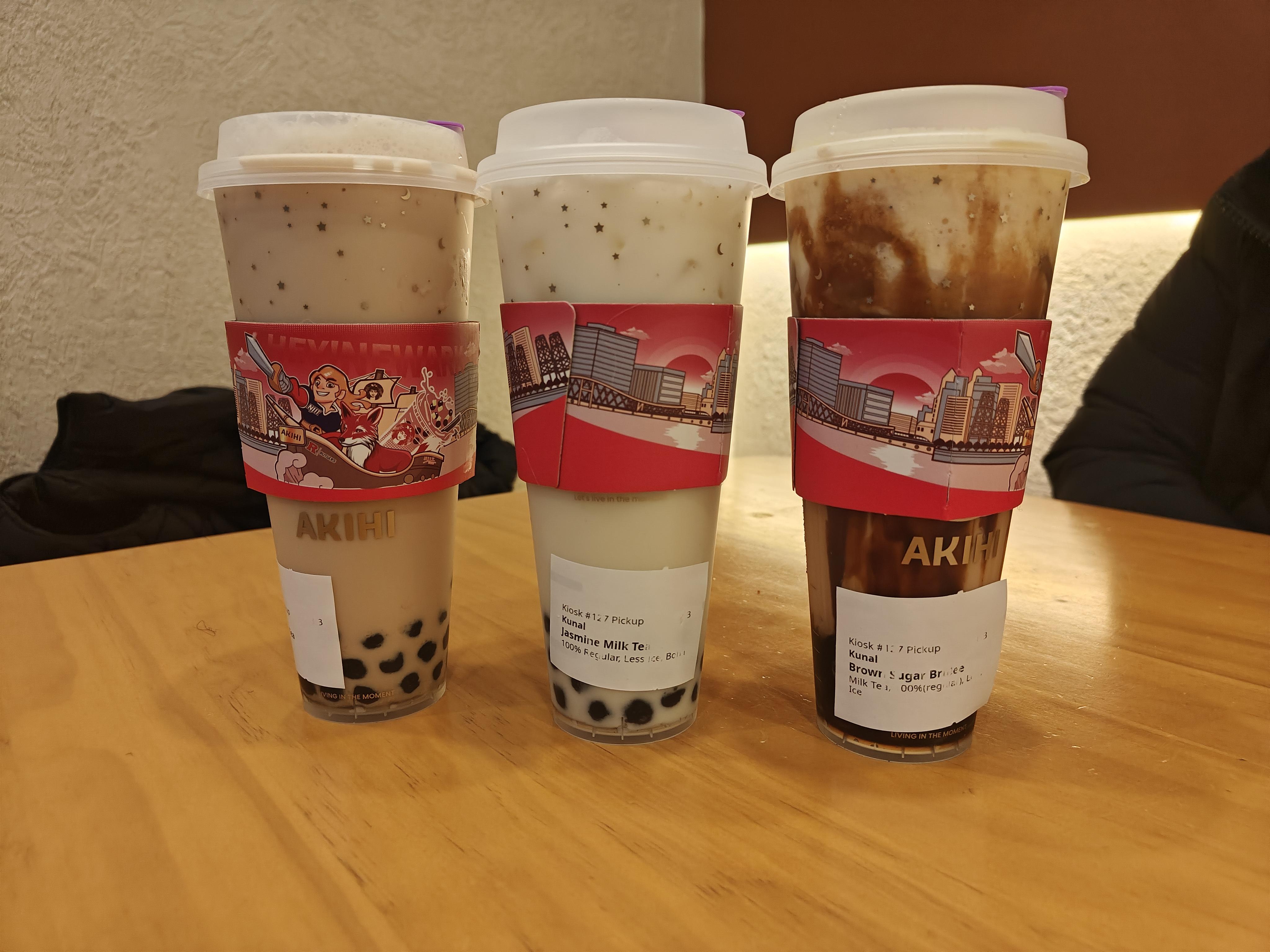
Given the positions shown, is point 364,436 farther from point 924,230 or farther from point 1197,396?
point 1197,396

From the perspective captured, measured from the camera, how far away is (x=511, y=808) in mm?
→ 426

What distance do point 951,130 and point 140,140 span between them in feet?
6.15

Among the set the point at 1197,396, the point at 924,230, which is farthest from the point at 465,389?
the point at 1197,396

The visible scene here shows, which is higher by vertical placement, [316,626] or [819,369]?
[819,369]

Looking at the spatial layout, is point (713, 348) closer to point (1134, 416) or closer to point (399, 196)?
point (399, 196)

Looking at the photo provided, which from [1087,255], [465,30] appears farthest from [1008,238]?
[465,30]

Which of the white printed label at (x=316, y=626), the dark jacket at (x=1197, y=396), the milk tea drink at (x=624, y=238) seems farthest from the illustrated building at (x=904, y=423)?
the dark jacket at (x=1197, y=396)

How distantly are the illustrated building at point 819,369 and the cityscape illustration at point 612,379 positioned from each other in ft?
0.14

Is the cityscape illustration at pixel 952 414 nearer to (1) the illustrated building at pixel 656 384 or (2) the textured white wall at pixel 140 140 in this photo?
(1) the illustrated building at pixel 656 384

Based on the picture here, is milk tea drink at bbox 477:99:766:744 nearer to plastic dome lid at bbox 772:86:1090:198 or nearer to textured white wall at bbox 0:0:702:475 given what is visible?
plastic dome lid at bbox 772:86:1090:198

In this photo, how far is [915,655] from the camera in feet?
1.55

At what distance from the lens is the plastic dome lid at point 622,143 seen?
1.48ft

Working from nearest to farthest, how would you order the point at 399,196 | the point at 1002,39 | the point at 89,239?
1. the point at 399,196
2. the point at 89,239
3. the point at 1002,39

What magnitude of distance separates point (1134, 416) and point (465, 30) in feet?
6.02
